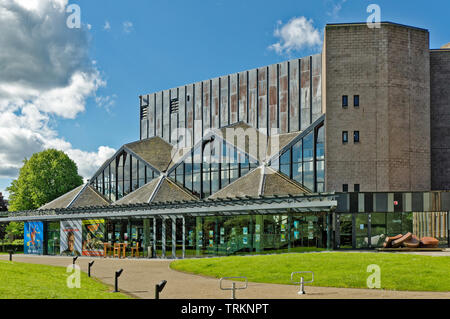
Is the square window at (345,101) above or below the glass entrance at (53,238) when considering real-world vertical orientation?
above

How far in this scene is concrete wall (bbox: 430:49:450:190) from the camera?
146 feet

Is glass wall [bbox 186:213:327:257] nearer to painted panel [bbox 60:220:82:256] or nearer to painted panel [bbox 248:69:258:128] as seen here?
painted panel [bbox 60:220:82:256]

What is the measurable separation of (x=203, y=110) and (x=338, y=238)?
33.5 m

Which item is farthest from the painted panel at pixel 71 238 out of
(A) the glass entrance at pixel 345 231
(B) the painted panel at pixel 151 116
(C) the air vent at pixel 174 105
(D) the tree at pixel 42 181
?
(A) the glass entrance at pixel 345 231

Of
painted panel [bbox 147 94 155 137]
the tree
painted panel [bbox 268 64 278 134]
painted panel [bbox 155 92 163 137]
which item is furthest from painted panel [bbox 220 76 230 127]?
the tree

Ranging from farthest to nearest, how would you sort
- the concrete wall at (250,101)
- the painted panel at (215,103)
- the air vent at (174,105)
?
the air vent at (174,105) → the painted panel at (215,103) → the concrete wall at (250,101)

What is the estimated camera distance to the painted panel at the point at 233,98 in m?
61.8

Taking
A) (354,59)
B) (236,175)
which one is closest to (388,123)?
(354,59)

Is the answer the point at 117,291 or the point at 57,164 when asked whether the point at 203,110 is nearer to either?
the point at 57,164

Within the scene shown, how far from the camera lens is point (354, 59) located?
133 feet

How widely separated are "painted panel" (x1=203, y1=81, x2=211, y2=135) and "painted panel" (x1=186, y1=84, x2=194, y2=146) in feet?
8.00

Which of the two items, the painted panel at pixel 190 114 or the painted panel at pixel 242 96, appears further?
the painted panel at pixel 190 114

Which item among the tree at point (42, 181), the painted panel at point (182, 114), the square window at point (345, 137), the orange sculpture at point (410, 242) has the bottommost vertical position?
the orange sculpture at point (410, 242)

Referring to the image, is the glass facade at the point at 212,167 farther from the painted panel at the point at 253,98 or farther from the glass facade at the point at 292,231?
the painted panel at the point at 253,98
